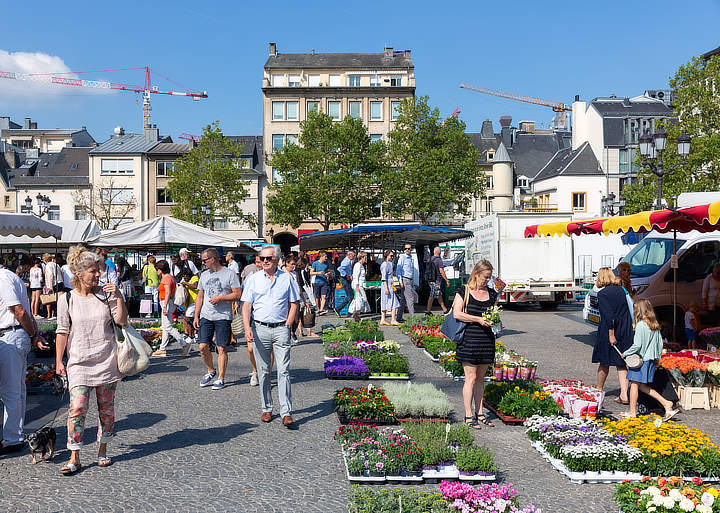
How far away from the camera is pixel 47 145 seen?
9925 centimetres

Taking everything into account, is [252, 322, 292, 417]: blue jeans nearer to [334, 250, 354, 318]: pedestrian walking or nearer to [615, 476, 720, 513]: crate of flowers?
[615, 476, 720, 513]: crate of flowers

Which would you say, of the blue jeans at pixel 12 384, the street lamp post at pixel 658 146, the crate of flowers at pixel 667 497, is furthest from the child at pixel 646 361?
the street lamp post at pixel 658 146

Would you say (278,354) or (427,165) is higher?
(427,165)

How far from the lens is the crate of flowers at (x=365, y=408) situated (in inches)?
304

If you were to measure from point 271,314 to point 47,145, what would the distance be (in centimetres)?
10252

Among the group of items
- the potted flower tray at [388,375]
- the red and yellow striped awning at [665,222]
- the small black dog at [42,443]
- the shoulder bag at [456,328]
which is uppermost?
the red and yellow striped awning at [665,222]

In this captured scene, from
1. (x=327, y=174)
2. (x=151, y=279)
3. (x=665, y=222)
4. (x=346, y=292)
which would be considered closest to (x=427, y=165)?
(x=327, y=174)

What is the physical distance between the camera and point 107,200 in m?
63.2

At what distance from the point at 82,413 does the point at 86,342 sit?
1.97 ft

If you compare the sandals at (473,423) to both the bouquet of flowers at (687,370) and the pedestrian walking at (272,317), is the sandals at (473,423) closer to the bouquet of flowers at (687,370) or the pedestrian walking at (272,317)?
the pedestrian walking at (272,317)

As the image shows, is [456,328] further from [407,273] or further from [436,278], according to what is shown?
[436,278]

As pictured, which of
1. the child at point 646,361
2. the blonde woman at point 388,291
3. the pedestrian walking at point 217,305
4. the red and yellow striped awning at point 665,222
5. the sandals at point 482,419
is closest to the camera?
the sandals at point 482,419

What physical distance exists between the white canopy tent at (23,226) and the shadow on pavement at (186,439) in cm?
783

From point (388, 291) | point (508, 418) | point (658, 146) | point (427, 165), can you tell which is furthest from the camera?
point (427, 165)
